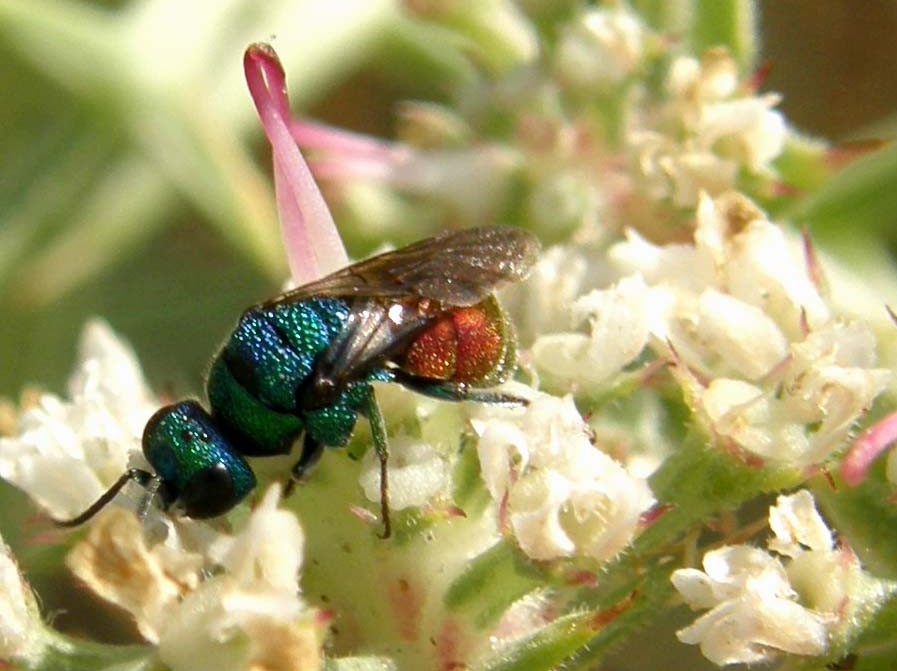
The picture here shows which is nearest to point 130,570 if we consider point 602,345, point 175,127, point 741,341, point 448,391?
point 448,391

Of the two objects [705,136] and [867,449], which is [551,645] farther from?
[705,136]

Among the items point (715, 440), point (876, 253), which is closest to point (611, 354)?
point (715, 440)

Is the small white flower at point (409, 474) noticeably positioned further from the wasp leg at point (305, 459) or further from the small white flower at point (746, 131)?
the small white flower at point (746, 131)

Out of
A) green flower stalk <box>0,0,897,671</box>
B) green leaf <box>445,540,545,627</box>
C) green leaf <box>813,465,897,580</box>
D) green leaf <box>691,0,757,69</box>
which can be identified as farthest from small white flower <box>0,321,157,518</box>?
green leaf <box>691,0,757,69</box>

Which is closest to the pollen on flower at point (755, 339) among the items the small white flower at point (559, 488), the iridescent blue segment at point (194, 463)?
the small white flower at point (559, 488)

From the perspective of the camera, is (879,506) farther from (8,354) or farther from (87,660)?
(8,354)

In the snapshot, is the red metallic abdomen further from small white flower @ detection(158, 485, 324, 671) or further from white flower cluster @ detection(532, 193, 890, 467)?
small white flower @ detection(158, 485, 324, 671)

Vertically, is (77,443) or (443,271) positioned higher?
(443,271)
